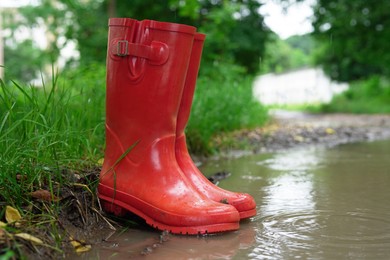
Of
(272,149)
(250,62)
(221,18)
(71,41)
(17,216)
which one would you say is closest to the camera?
(17,216)

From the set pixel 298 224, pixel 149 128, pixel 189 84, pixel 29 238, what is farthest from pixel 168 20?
pixel 29 238

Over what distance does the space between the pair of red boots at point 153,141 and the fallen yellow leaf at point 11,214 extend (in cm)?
37

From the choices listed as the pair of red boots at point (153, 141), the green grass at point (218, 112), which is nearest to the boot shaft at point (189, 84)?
the pair of red boots at point (153, 141)

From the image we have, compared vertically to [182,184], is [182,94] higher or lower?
higher

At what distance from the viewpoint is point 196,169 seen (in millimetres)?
2098

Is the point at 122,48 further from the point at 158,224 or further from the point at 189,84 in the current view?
the point at 158,224

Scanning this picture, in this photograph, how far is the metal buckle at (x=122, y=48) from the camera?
190 cm

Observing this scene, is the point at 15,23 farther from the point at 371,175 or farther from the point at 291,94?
the point at 371,175

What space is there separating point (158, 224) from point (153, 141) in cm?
31

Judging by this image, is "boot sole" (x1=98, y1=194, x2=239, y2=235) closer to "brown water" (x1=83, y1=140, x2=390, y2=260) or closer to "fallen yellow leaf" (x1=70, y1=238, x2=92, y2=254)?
"brown water" (x1=83, y1=140, x2=390, y2=260)

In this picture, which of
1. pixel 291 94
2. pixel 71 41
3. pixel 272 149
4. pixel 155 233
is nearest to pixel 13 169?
pixel 155 233

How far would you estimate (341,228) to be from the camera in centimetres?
187

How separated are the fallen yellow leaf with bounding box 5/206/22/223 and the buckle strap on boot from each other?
0.66 meters

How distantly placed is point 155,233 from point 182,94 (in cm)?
59
